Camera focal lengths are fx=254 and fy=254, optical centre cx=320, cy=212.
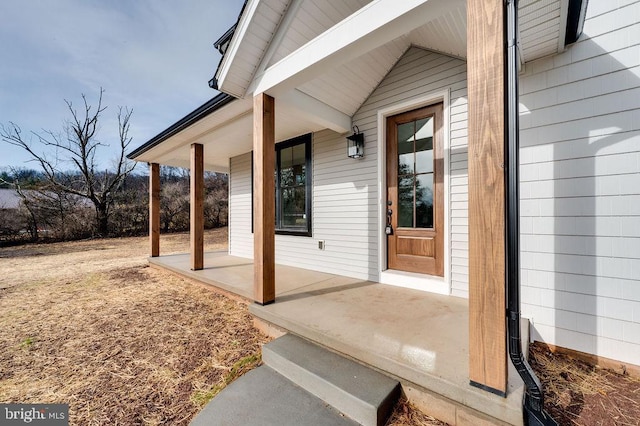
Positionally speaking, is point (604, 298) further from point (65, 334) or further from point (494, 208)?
point (65, 334)

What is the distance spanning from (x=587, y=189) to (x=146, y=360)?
394cm

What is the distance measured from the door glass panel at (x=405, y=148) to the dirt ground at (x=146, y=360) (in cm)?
220

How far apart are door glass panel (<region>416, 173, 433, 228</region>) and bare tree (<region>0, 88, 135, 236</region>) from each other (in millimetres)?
14461

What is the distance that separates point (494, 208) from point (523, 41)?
5.54 feet

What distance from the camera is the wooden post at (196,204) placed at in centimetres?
464

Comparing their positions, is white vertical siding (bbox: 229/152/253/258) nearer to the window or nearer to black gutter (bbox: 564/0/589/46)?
the window

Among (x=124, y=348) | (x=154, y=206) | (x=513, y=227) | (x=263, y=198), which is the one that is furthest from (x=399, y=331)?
(x=154, y=206)

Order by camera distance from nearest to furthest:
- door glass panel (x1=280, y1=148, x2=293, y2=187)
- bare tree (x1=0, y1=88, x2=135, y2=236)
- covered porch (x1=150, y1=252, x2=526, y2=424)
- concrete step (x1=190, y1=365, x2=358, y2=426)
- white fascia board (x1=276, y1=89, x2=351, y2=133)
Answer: covered porch (x1=150, y1=252, x2=526, y2=424), concrete step (x1=190, y1=365, x2=358, y2=426), white fascia board (x1=276, y1=89, x2=351, y2=133), door glass panel (x1=280, y1=148, x2=293, y2=187), bare tree (x1=0, y1=88, x2=135, y2=236)

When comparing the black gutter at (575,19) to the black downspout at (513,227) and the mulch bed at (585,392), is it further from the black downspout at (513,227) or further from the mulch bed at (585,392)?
the mulch bed at (585,392)

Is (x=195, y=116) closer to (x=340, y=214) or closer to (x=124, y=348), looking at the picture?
(x=340, y=214)

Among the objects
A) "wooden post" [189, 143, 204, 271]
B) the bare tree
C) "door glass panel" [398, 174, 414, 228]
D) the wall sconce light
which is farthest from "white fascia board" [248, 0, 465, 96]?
the bare tree

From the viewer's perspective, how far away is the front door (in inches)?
119

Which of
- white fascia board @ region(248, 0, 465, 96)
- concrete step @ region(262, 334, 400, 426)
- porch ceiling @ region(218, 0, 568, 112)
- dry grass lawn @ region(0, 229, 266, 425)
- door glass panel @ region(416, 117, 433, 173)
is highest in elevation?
porch ceiling @ region(218, 0, 568, 112)

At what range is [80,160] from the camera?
13.0 meters
